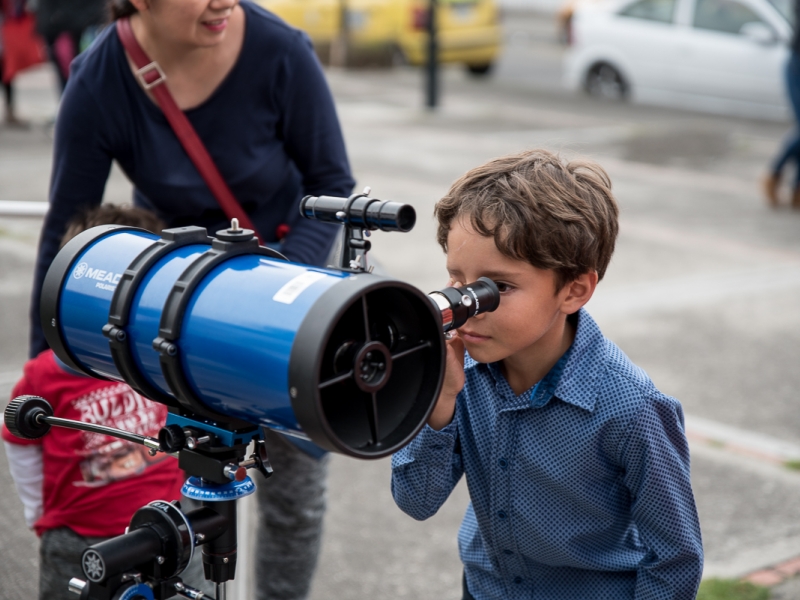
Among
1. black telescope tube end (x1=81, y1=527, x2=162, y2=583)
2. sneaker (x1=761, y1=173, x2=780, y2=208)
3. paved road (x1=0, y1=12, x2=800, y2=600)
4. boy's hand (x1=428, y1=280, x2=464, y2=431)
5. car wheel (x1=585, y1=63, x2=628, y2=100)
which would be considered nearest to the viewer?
black telescope tube end (x1=81, y1=527, x2=162, y2=583)

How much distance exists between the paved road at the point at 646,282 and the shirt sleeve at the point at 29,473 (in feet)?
2.73

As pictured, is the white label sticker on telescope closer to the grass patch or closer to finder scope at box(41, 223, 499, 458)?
finder scope at box(41, 223, 499, 458)

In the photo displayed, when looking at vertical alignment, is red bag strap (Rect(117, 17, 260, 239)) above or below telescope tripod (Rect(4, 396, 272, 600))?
above

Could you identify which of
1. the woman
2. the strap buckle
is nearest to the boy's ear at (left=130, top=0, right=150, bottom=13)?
the woman

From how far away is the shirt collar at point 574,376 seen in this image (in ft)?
6.18

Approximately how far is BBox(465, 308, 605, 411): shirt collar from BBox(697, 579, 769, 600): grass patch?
1.46m

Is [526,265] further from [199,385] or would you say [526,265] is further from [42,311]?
[42,311]

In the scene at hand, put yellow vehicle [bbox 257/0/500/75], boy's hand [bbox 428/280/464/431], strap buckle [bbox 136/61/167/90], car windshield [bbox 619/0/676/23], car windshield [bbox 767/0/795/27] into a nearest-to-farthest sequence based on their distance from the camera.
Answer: boy's hand [bbox 428/280/464/431] → strap buckle [bbox 136/61/167/90] → car windshield [bbox 767/0/795/27] → car windshield [bbox 619/0/676/23] → yellow vehicle [bbox 257/0/500/75]

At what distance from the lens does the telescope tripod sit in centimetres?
139

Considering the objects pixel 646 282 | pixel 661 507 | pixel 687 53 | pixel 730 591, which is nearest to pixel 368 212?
pixel 661 507

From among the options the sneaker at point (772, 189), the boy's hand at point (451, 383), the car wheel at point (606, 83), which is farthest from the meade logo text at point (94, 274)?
the car wheel at point (606, 83)

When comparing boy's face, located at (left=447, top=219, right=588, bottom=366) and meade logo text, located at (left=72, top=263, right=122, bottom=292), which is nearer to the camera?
meade logo text, located at (left=72, top=263, right=122, bottom=292)

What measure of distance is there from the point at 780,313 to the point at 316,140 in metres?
3.92

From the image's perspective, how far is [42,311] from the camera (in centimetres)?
155
